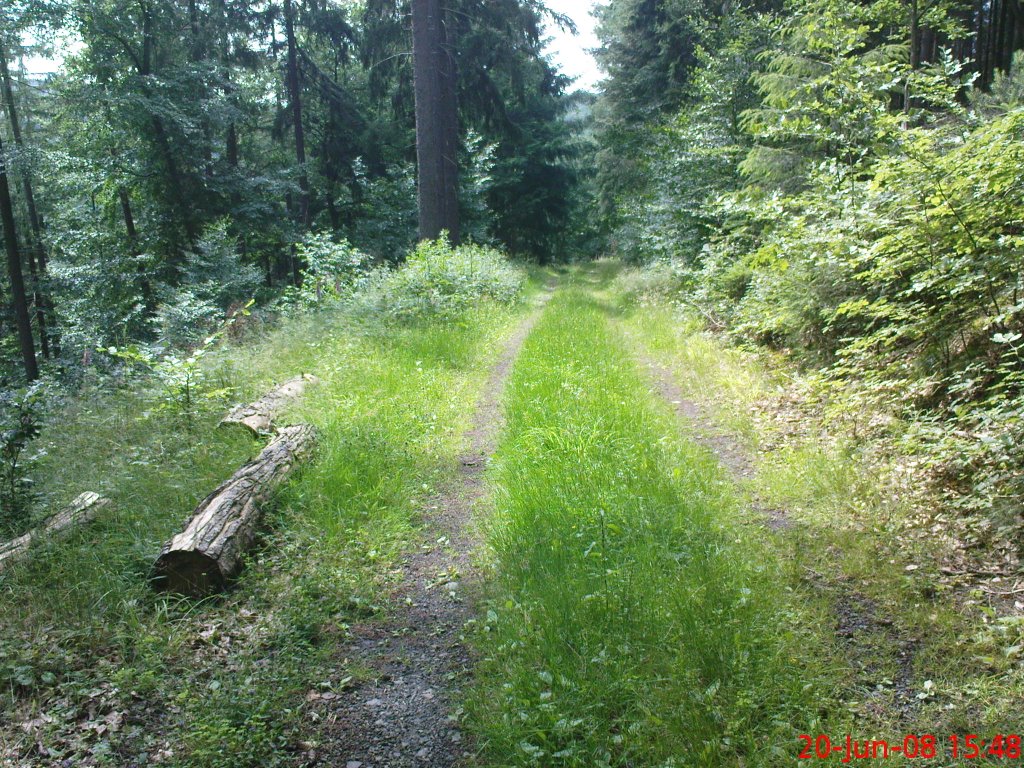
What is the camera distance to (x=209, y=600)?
3.89m

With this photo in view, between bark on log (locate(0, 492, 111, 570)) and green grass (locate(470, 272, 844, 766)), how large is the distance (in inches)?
120

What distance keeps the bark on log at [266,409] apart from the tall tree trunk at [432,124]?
9.06 m

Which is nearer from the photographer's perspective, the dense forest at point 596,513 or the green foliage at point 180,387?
the dense forest at point 596,513

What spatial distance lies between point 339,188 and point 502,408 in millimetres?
23175

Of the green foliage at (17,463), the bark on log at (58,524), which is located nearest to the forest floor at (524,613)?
the bark on log at (58,524)

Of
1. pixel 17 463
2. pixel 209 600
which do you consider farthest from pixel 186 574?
pixel 17 463

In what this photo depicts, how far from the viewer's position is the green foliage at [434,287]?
1152 cm

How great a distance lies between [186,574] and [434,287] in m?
9.23

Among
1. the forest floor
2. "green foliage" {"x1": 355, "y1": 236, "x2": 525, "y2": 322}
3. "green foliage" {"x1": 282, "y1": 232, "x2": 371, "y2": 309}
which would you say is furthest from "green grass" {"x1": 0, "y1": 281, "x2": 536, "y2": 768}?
"green foliage" {"x1": 282, "y1": 232, "x2": 371, "y2": 309}

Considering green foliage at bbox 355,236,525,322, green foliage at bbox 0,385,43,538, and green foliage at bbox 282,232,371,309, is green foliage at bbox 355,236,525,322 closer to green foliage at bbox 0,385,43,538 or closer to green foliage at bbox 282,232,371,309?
green foliage at bbox 282,232,371,309

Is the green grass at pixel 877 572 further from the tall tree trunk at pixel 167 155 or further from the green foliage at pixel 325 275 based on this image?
the tall tree trunk at pixel 167 155

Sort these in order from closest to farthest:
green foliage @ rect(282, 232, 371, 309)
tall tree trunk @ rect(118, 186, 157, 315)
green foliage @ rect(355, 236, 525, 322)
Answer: green foliage @ rect(355, 236, 525, 322), green foliage @ rect(282, 232, 371, 309), tall tree trunk @ rect(118, 186, 157, 315)

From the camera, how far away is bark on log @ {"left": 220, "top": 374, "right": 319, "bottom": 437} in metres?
6.02

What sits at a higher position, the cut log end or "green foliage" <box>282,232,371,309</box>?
"green foliage" <box>282,232,371,309</box>
